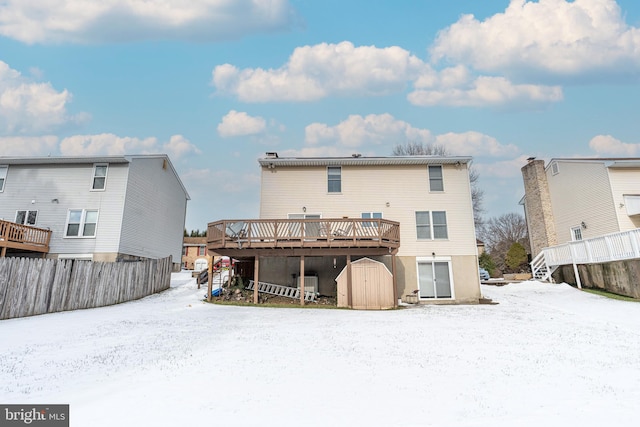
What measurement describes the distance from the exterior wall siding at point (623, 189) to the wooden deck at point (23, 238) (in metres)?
30.7

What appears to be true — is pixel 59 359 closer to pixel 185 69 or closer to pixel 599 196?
pixel 185 69

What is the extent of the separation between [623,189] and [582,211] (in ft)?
8.12

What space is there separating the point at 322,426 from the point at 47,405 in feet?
11.0

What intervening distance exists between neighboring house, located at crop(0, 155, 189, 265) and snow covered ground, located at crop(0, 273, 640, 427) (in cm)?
852

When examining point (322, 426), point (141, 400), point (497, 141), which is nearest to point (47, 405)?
point (141, 400)

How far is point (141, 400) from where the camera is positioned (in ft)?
13.7

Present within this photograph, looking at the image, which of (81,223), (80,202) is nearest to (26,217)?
(80,202)

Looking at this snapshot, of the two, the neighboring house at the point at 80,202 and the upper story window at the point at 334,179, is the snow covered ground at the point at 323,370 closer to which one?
the upper story window at the point at 334,179

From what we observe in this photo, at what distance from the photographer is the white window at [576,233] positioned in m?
20.5

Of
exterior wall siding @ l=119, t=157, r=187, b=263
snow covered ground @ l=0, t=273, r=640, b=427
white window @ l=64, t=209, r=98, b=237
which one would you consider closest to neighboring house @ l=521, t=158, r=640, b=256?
snow covered ground @ l=0, t=273, r=640, b=427

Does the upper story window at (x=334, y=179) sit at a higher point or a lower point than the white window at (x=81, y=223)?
higher

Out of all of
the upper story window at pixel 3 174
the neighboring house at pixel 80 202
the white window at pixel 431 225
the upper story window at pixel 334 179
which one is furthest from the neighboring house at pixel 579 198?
the upper story window at pixel 3 174

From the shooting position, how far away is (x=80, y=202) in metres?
18.5

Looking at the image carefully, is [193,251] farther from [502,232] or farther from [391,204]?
[502,232]
